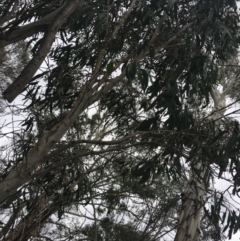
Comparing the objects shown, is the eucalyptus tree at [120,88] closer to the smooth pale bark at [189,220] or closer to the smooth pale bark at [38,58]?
the smooth pale bark at [38,58]

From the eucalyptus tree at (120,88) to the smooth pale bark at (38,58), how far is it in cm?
2

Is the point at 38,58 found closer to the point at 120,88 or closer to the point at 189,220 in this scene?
the point at 120,88

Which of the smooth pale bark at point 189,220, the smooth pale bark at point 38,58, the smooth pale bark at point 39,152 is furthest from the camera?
the smooth pale bark at point 189,220

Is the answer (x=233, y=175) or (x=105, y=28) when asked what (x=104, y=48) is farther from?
(x=233, y=175)

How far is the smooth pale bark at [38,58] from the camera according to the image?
2.78 meters

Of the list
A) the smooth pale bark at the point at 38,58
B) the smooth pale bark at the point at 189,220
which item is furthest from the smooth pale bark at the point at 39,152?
the smooth pale bark at the point at 189,220

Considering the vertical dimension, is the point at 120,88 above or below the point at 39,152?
above

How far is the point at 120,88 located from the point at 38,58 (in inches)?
58.7

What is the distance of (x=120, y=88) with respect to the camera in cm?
438

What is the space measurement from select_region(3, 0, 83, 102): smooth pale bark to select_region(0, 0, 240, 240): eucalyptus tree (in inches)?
0.7

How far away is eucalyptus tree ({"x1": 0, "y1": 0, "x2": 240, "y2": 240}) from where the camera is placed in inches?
133

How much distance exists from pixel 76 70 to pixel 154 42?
2.48ft

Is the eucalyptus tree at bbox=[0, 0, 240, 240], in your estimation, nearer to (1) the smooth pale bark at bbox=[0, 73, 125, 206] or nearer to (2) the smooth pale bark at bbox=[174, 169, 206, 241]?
(1) the smooth pale bark at bbox=[0, 73, 125, 206]

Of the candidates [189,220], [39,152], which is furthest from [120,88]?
[189,220]
